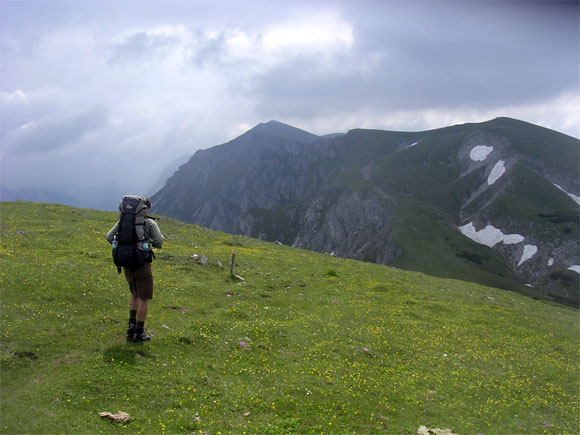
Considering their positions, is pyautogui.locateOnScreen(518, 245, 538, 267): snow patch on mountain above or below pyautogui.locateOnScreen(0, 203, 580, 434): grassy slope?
above

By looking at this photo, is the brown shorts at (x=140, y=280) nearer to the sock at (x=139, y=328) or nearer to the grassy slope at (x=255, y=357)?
the sock at (x=139, y=328)

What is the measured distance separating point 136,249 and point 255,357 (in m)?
7.19

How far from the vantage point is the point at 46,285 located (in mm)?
19156

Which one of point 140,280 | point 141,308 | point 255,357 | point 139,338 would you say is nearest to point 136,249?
point 140,280

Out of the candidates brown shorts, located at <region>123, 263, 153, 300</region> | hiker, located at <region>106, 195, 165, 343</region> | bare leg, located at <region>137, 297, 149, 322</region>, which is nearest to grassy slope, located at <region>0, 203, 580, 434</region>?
bare leg, located at <region>137, 297, 149, 322</region>

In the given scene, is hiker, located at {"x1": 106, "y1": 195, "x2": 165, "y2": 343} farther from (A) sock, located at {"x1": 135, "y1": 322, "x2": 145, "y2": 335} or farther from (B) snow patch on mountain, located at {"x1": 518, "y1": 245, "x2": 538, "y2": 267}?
(B) snow patch on mountain, located at {"x1": 518, "y1": 245, "x2": 538, "y2": 267}

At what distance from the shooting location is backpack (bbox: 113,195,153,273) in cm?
1375

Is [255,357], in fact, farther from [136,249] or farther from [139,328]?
[136,249]

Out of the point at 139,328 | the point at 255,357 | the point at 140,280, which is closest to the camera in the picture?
the point at 140,280

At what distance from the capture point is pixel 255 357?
16453 millimetres

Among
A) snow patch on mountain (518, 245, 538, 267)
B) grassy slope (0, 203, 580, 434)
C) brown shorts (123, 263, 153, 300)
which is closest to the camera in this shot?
grassy slope (0, 203, 580, 434)

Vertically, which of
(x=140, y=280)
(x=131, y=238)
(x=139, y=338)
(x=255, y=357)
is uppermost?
(x=131, y=238)

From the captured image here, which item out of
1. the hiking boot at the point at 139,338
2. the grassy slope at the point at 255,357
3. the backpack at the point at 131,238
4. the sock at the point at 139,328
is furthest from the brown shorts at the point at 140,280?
the grassy slope at the point at 255,357

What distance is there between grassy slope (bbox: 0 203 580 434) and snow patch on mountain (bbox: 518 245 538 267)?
186 metres
